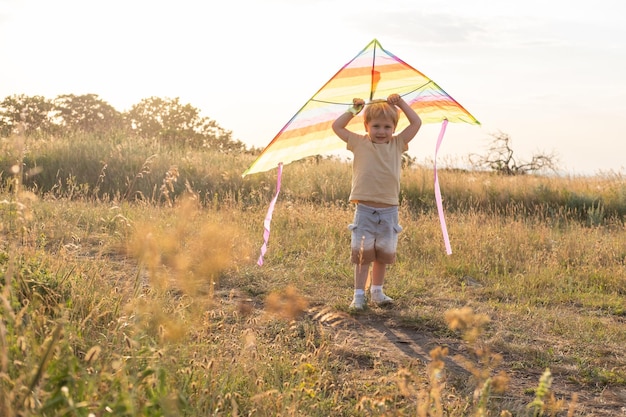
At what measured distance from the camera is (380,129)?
6.43 m

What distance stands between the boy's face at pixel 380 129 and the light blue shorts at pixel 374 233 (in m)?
0.62

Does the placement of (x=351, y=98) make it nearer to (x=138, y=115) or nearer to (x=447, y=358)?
(x=447, y=358)

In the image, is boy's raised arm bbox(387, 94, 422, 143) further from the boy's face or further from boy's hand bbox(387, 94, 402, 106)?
the boy's face

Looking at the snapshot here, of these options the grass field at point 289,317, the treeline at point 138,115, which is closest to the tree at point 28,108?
the treeline at point 138,115

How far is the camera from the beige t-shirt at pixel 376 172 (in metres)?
6.43

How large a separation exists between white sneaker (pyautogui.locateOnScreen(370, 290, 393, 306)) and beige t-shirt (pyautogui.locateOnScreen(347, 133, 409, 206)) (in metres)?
0.87

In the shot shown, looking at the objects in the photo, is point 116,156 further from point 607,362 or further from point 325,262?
point 607,362

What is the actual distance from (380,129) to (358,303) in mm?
1561

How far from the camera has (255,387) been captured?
381 centimetres

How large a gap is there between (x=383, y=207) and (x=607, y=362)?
224cm

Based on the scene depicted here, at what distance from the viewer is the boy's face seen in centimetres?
644

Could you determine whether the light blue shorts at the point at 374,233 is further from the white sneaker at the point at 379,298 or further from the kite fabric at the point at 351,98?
the kite fabric at the point at 351,98

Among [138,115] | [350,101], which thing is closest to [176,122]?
[138,115]

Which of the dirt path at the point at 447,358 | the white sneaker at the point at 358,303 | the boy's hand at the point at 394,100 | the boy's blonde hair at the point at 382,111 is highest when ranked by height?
the boy's hand at the point at 394,100
